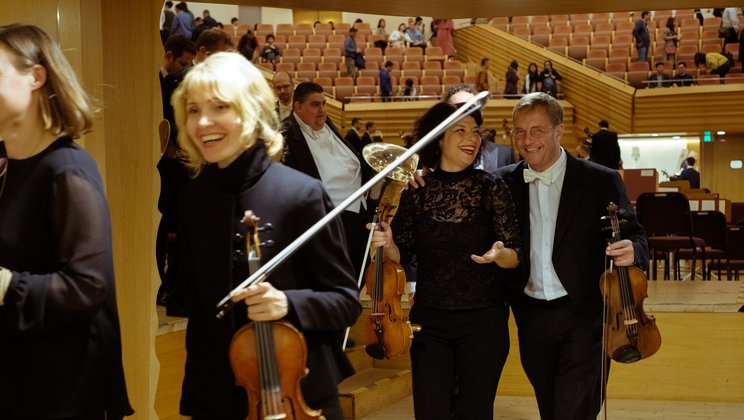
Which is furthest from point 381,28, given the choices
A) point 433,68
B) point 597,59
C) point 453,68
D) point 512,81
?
point 597,59

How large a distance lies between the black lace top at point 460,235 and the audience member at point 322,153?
1.60m

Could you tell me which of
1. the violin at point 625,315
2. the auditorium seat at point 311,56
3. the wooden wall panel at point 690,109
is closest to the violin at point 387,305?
the violin at point 625,315

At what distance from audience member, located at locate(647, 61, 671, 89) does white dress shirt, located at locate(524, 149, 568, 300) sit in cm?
1463

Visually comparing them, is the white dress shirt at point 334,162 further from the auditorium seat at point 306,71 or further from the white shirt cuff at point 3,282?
the auditorium seat at point 306,71

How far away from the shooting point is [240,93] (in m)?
2.06

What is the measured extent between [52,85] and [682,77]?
16.9 meters

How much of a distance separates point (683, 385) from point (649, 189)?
920cm

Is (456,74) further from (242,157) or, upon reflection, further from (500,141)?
(242,157)

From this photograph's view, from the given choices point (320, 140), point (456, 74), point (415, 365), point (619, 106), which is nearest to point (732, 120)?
point (619, 106)

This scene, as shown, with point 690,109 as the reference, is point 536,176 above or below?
below

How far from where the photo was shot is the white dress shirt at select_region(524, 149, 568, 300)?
3689 mm

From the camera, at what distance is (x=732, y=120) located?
17484 mm

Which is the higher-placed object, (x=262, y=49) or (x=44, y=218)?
(x=262, y=49)

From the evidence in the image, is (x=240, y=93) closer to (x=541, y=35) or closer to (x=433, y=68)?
(x=433, y=68)
